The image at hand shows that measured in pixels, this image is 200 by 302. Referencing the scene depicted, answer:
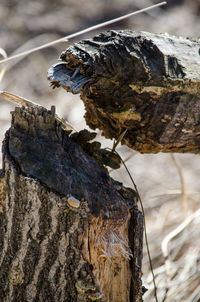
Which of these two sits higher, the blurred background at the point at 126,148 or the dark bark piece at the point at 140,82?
the blurred background at the point at 126,148

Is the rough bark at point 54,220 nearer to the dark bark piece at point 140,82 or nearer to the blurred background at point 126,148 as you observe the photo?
the dark bark piece at point 140,82

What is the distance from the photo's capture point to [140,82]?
928 mm

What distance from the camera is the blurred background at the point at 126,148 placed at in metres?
1.59

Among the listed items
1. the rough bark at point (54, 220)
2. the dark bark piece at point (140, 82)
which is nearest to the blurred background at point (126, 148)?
the dark bark piece at point (140, 82)

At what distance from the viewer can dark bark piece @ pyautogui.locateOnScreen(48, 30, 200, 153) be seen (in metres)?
0.90

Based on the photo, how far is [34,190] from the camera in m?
0.79

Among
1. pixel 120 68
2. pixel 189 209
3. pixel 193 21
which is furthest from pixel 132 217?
pixel 193 21

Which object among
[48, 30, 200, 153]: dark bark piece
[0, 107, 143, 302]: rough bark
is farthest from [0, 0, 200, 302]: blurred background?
[0, 107, 143, 302]: rough bark

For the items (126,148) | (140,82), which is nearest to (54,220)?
(140,82)

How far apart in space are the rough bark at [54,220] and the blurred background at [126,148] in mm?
677

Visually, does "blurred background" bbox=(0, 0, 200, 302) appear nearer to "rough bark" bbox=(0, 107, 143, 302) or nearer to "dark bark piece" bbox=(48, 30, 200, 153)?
"dark bark piece" bbox=(48, 30, 200, 153)

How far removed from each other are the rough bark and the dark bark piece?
14cm

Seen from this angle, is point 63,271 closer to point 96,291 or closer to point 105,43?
point 96,291

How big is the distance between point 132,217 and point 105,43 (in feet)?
1.31
